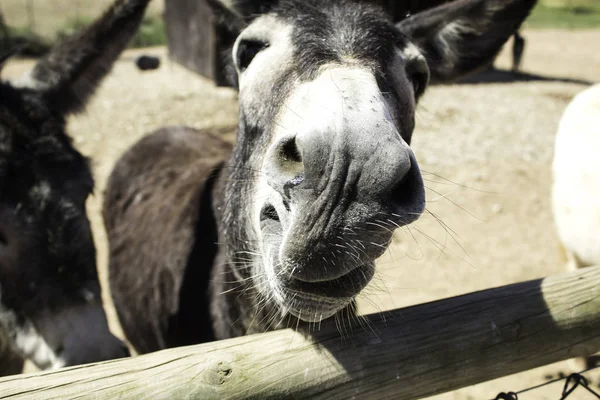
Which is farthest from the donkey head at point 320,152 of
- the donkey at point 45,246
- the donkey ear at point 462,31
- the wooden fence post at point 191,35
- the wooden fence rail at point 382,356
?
the wooden fence post at point 191,35

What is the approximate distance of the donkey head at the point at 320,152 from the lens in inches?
53.7

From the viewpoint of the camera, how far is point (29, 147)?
236 cm

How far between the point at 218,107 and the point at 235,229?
7564 millimetres

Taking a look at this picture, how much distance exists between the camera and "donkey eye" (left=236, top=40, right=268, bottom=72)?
7.14ft

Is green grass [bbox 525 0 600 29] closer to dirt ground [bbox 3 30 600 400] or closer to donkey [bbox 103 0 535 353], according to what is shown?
dirt ground [bbox 3 30 600 400]

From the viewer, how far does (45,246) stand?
2326mm

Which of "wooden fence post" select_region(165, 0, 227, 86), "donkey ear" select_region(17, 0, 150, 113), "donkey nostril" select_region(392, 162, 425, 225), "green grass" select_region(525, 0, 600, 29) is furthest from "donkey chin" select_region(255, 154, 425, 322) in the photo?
"green grass" select_region(525, 0, 600, 29)

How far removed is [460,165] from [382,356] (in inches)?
261

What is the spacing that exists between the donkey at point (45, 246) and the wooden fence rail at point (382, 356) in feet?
3.59

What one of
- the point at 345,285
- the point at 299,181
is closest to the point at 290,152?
the point at 299,181

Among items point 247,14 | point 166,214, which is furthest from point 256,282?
point 166,214

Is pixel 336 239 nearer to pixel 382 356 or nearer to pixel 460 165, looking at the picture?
pixel 382 356

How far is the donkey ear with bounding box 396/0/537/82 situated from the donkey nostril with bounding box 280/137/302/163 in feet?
4.24

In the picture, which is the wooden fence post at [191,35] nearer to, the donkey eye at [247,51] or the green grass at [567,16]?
the donkey eye at [247,51]
